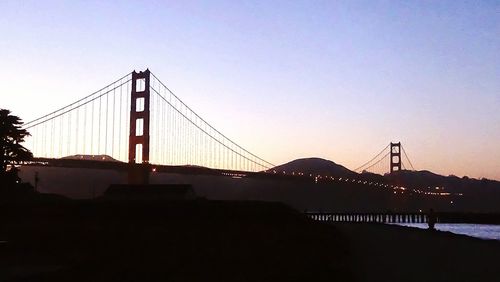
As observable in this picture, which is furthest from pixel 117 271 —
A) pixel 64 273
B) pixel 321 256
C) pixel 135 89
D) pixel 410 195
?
pixel 410 195

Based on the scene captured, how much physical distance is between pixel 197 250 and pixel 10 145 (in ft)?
127

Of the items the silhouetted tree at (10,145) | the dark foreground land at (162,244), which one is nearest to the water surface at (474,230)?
the dark foreground land at (162,244)

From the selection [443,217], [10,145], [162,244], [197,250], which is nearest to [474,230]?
[443,217]

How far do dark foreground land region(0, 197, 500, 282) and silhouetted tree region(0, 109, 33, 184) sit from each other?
16.0 m

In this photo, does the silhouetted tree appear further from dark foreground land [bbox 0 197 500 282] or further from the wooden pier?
the wooden pier

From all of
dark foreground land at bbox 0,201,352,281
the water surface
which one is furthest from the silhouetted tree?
the water surface

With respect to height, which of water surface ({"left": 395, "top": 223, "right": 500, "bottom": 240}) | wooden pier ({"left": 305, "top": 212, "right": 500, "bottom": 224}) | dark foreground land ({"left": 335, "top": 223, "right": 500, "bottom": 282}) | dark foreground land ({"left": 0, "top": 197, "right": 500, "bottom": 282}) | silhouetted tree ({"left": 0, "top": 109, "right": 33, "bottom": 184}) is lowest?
water surface ({"left": 395, "top": 223, "right": 500, "bottom": 240})

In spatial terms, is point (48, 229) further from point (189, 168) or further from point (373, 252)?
point (189, 168)

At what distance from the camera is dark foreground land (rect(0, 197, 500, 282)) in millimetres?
20844

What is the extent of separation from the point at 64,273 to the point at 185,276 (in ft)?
12.2

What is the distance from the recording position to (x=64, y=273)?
20.2m

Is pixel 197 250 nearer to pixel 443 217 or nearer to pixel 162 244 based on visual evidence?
pixel 162 244

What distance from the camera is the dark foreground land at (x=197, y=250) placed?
20844 mm

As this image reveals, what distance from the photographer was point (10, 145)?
59500mm
